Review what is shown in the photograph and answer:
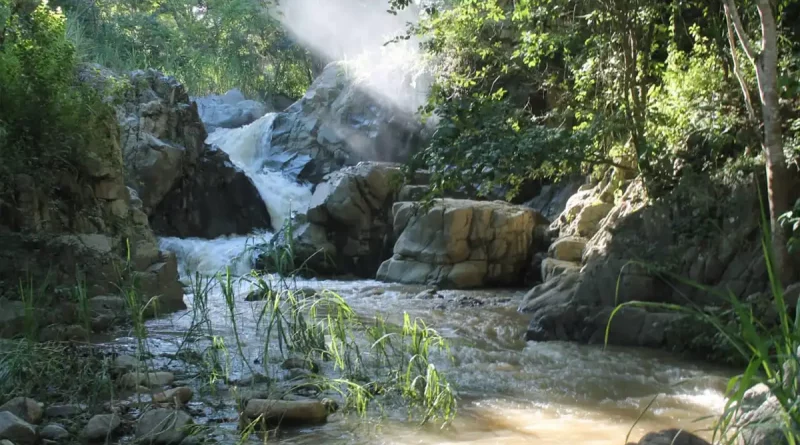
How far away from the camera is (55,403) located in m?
4.49

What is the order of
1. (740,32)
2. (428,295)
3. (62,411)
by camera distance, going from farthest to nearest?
(428,295) → (740,32) → (62,411)

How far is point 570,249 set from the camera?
1041 cm

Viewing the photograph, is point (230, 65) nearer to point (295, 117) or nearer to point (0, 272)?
point (295, 117)

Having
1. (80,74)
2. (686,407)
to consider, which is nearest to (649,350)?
(686,407)

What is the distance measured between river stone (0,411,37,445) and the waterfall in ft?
41.4

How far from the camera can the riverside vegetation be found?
4.43 metres

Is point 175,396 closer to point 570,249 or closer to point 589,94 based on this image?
point 570,249

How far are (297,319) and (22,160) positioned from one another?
4439 millimetres

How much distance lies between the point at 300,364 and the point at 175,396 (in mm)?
1034

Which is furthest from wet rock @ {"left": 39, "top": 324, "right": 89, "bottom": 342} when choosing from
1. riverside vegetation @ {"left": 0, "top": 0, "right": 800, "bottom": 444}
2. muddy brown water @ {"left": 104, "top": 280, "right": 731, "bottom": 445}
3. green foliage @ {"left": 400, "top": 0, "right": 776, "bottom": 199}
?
green foliage @ {"left": 400, "top": 0, "right": 776, "bottom": 199}

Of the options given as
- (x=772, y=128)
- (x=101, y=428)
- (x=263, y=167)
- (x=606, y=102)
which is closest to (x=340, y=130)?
(x=263, y=167)

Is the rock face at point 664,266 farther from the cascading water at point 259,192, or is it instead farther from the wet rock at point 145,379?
the cascading water at point 259,192

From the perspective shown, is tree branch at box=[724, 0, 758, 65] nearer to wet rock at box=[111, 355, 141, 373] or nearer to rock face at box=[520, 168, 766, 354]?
rock face at box=[520, 168, 766, 354]

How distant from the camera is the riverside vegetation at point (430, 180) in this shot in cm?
443
